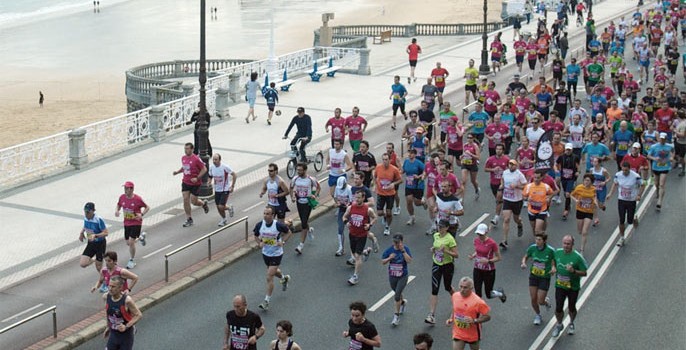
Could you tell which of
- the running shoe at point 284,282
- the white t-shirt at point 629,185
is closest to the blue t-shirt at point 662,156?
the white t-shirt at point 629,185

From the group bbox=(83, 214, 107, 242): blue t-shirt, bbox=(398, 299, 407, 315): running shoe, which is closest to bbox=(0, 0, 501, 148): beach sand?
bbox=(83, 214, 107, 242): blue t-shirt

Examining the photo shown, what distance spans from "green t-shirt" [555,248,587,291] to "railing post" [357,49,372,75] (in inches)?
1174

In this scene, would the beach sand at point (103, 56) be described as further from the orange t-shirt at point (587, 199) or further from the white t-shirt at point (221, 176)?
the orange t-shirt at point (587, 199)

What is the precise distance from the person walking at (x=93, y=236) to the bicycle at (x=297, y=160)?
8162mm

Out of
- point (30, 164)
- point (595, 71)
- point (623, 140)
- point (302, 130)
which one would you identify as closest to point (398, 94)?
point (302, 130)

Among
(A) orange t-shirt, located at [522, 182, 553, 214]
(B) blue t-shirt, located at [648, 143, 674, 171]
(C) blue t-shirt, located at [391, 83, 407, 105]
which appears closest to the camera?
(A) orange t-shirt, located at [522, 182, 553, 214]

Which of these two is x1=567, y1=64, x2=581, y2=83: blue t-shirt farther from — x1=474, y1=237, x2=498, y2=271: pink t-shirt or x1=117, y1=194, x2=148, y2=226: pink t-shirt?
x1=474, y1=237, x2=498, y2=271: pink t-shirt

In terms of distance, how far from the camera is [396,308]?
1564cm

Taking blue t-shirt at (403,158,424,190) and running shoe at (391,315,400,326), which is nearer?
running shoe at (391,315,400,326)

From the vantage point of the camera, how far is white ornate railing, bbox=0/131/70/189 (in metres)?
25.3

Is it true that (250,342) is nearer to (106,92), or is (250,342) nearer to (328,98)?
(328,98)

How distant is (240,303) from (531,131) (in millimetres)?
12783

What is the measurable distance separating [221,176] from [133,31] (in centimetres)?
7015

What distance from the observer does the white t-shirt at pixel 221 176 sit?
20.7 metres
